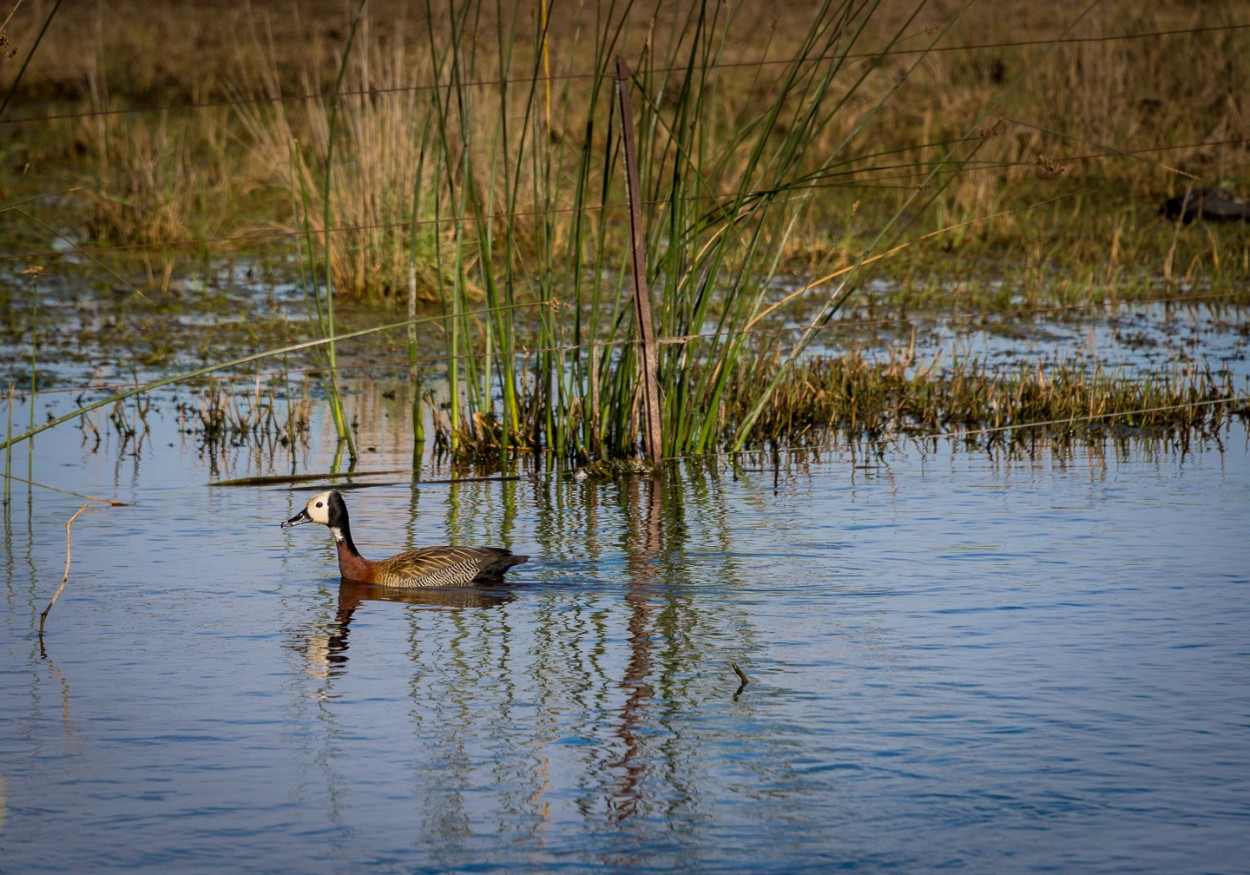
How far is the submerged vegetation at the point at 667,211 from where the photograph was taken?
27.6 ft

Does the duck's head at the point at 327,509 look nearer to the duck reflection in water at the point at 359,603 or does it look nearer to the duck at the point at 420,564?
the duck at the point at 420,564

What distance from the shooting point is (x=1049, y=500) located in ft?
27.4

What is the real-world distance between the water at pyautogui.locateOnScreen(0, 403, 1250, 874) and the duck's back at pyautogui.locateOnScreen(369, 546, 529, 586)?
4.7 inches

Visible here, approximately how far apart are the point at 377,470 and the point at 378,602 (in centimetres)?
268

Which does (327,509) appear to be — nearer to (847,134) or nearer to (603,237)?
(603,237)

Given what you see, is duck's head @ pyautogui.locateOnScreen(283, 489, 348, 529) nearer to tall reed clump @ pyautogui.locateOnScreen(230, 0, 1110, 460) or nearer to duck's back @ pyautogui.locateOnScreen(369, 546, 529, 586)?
duck's back @ pyautogui.locateOnScreen(369, 546, 529, 586)

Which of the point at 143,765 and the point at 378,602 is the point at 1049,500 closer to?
the point at 378,602

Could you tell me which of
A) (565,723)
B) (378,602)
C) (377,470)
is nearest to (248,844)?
(565,723)

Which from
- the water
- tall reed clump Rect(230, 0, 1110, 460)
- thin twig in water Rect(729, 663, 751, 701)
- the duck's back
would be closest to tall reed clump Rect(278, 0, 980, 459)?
tall reed clump Rect(230, 0, 1110, 460)

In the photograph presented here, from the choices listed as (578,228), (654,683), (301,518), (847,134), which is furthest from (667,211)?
(847,134)

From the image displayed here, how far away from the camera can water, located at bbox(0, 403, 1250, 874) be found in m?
4.38

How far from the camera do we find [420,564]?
695cm

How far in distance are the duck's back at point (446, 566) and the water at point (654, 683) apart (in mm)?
121

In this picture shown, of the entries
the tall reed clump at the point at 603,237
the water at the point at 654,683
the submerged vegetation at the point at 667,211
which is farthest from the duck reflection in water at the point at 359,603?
the tall reed clump at the point at 603,237
